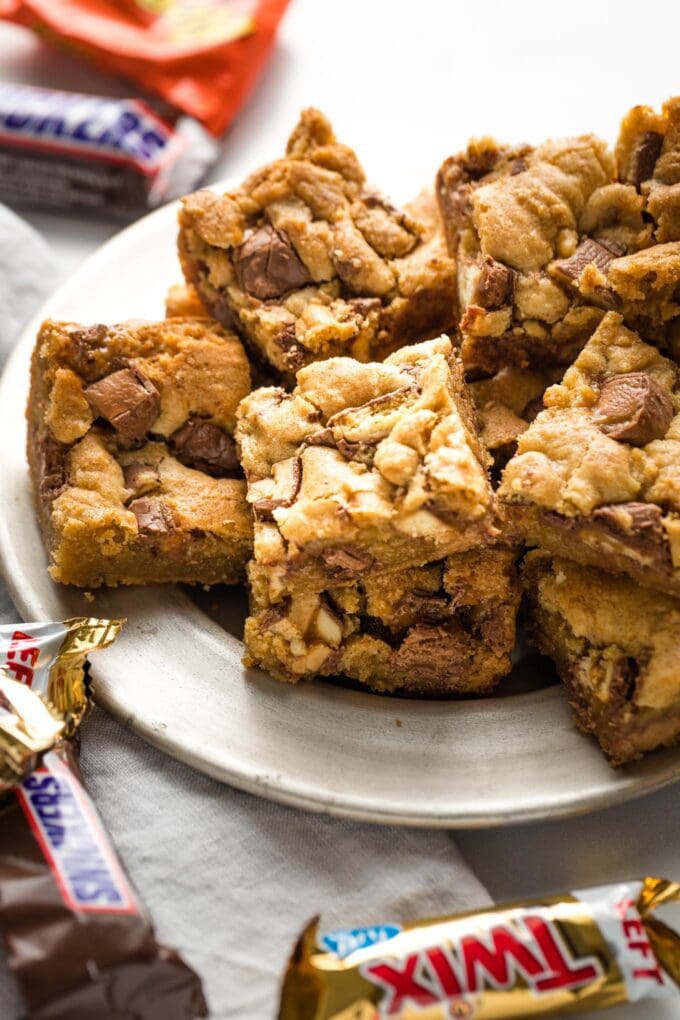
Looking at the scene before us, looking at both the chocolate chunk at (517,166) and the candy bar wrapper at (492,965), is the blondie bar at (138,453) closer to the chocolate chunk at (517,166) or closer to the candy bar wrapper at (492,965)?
the chocolate chunk at (517,166)

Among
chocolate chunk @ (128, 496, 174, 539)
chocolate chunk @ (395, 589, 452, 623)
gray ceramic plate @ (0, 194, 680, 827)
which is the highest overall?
chocolate chunk @ (128, 496, 174, 539)

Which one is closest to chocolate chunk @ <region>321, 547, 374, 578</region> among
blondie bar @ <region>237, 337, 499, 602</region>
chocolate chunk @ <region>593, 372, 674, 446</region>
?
blondie bar @ <region>237, 337, 499, 602</region>

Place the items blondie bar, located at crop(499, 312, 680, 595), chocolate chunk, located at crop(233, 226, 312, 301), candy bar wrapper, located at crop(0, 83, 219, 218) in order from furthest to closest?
candy bar wrapper, located at crop(0, 83, 219, 218), chocolate chunk, located at crop(233, 226, 312, 301), blondie bar, located at crop(499, 312, 680, 595)

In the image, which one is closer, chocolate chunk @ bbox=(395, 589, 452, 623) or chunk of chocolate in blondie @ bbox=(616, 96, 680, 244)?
chocolate chunk @ bbox=(395, 589, 452, 623)

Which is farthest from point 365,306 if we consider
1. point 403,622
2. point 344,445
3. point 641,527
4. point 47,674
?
point 47,674

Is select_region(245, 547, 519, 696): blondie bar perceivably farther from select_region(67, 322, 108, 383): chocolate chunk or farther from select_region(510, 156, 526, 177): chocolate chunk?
select_region(510, 156, 526, 177): chocolate chunk

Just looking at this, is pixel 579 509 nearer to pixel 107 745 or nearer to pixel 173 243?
pixel 107 745
